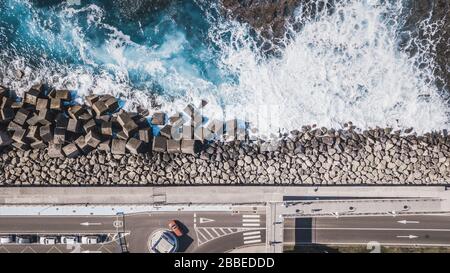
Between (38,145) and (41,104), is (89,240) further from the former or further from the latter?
(41,104)

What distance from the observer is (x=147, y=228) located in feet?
96.0

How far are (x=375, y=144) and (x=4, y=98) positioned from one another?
24.5 meters

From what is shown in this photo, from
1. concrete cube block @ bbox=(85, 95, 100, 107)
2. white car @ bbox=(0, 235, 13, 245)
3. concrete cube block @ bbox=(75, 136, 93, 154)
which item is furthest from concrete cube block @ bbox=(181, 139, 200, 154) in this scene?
white car @ bbox=(0, 235, 13, 245)

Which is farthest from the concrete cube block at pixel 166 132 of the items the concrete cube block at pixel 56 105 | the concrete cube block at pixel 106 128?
the concrete cube block at pixel 56 105

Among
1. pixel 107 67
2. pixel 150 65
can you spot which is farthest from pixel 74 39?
Answer: pixel 150 65

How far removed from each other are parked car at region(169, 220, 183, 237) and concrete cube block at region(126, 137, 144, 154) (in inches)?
203

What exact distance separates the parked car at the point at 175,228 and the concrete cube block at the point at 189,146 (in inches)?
182

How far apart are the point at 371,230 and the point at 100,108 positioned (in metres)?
19.3

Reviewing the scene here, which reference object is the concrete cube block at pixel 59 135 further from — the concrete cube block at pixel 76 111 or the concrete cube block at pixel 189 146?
the concrete cube block at pixel 189 146

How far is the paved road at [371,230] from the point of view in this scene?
94.5 feet

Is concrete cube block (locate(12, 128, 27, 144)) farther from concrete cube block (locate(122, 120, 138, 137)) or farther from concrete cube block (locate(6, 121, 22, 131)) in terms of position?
concrete cube block (locate(122, 120, 138, 137))

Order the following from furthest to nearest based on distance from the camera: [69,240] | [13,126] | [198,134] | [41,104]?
1. [198,134]
2. [41,104]
3. [69,240]
4. [13,126]

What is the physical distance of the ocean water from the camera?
2950 cm

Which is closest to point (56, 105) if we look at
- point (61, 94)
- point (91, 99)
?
point (61, 94)
